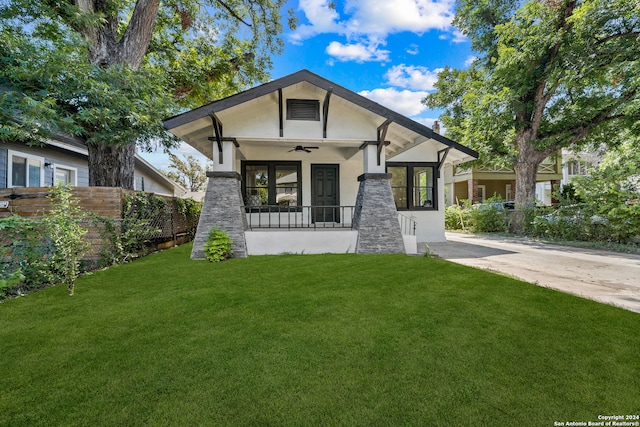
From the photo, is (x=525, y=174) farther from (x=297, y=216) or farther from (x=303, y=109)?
(x=303, y=109)

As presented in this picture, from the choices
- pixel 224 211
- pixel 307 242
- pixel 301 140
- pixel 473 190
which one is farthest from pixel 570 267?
pixel 473 190

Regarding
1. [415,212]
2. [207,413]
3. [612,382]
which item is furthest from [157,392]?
[415,212]

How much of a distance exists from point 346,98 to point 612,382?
6.39m

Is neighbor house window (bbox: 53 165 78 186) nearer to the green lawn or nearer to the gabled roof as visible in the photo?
the gabled roof

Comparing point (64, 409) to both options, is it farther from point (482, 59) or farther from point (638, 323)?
point (482, 59)

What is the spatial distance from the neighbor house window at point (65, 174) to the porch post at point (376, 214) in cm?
1047

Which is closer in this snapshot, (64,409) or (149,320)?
(64,409)

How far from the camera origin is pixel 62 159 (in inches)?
398

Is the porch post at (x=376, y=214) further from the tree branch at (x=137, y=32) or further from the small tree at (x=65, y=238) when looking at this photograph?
the tree branch at (x=137, y=32)

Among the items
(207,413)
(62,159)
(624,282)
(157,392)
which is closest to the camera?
(207,413)

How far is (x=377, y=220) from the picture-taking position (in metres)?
7.25

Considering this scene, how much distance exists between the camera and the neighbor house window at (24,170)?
8273mm

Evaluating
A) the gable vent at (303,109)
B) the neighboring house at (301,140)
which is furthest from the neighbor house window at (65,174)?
the gable vent at (303,109)

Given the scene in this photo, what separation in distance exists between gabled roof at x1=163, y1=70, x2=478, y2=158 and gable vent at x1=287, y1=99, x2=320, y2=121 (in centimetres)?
71
